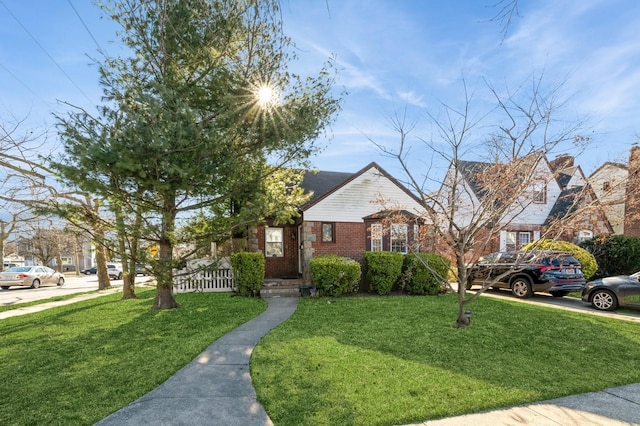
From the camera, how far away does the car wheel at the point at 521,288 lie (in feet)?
39.7

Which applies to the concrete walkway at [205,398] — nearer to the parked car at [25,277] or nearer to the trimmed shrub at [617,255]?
the trimmed shrub at [617,255]

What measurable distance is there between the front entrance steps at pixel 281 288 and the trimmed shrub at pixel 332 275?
43.1 inches

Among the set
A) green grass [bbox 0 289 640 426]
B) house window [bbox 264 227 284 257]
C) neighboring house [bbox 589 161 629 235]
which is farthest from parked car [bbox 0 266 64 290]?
neighboring house [bbox 589 161 629 235]

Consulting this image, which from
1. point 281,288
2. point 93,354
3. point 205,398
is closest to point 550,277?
point 281,288

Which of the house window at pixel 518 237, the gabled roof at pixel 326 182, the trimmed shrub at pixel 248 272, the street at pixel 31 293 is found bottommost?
the street at pixel 31 293

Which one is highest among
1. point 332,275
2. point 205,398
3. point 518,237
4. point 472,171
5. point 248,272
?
point 472,171

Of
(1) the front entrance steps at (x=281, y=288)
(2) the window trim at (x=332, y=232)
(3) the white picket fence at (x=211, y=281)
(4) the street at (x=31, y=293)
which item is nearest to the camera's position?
(1) the front entrance steps at (x=281, y=288)

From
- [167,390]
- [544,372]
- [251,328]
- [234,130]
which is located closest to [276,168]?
[234,130]

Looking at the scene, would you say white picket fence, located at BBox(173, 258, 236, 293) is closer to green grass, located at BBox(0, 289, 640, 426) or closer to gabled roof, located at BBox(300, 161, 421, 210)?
gabled roof, located at BBox(300, 161, 421, 210)

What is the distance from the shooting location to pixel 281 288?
13.0 metres

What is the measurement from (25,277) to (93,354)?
70.6ft

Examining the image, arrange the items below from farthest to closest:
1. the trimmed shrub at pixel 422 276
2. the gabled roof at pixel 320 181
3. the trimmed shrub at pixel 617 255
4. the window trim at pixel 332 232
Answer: the gabled roof at pixel 320 181 → the trimmed shrub at pixel 617 255 → the window trim at pixel 332 232 → the trimmed shrub at pixel 422 276

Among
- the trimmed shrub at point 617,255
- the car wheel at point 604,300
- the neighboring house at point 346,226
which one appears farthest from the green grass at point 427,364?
the trimmed shrub at point 617,255

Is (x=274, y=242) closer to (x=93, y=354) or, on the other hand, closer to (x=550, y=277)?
(x=93, y=354)
